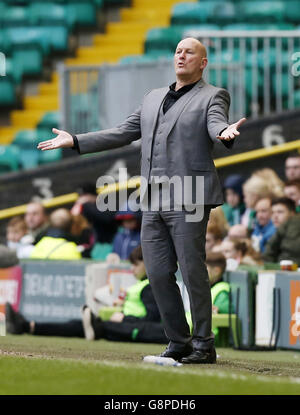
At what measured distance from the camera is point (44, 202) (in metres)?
16.4

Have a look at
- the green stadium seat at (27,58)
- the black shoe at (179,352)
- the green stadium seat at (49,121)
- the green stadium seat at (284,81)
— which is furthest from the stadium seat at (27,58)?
the black shoe at (179,352)

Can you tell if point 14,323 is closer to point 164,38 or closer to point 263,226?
point 263,226

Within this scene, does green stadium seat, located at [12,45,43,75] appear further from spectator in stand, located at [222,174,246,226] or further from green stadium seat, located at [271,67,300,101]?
spectator in stand, located at [222,174,246,226]

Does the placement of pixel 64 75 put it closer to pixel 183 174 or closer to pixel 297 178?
pixel 297 178

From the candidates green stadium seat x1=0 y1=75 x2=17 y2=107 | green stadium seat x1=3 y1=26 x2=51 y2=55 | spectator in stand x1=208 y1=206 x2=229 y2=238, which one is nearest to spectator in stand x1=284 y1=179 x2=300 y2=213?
spectator in stand x1=208 y1=206 x2=229 y2=238

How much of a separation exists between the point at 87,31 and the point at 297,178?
24.4 feet

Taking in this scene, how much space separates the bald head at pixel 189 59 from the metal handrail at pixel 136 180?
6.84 meters

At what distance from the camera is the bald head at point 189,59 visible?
26.4ft

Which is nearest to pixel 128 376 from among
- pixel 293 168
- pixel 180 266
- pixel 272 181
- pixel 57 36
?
pixel 180 266

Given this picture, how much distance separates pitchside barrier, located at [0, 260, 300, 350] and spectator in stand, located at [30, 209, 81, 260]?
0.25 m

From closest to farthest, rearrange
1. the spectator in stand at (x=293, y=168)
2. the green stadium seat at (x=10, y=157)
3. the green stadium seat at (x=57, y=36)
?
the spectator in stand at (x=293, y=168) → the green stadium seat at (x=10, y=157) → the green stadium seat at (x=57, y=36)

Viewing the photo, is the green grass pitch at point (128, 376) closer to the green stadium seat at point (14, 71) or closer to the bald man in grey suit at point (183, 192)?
the bald man in grey suit at point (183, 192)
